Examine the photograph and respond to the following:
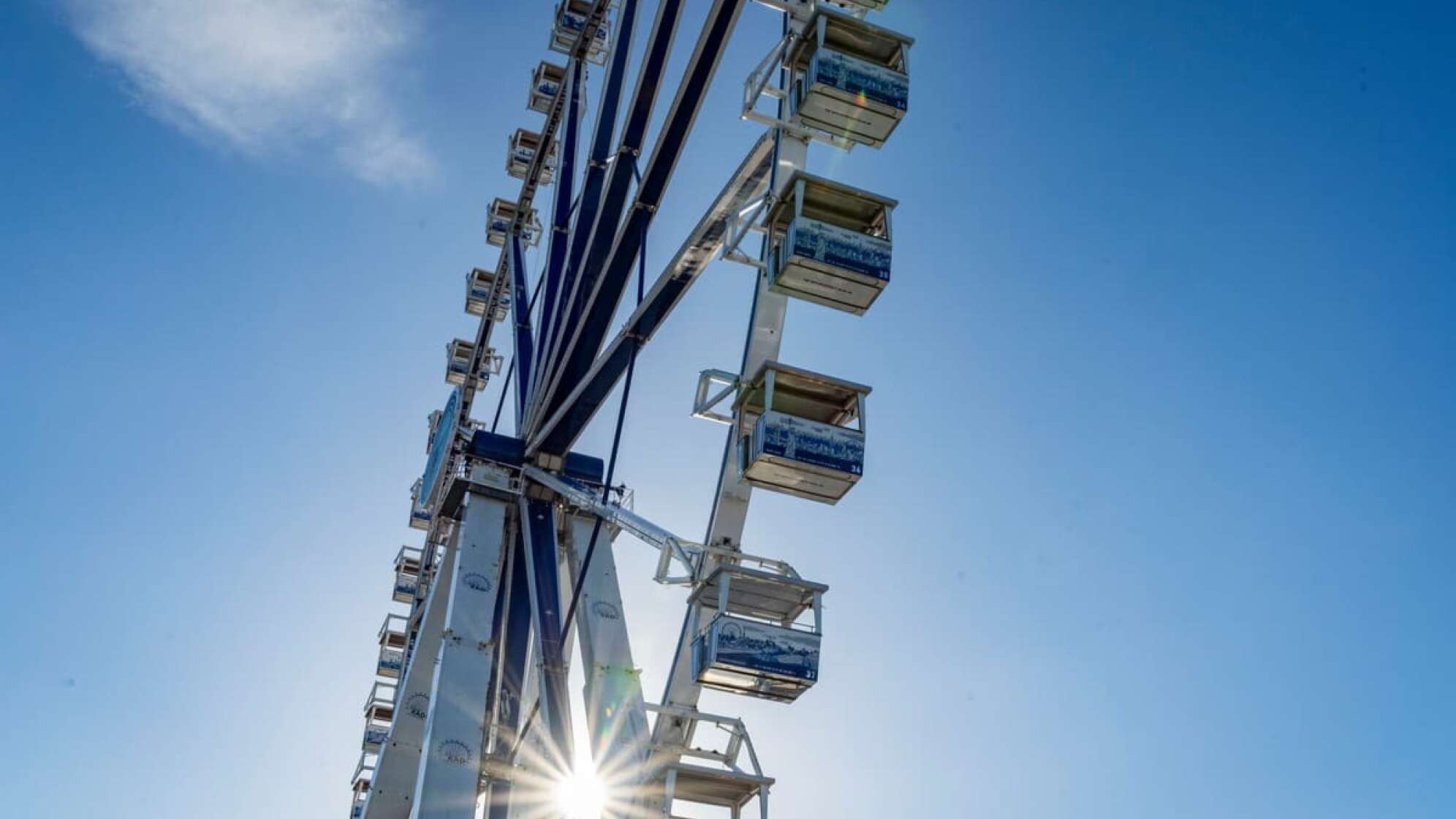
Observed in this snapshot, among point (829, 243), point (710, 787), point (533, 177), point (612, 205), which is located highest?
point (533, 177)

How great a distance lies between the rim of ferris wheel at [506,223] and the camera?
29562mm

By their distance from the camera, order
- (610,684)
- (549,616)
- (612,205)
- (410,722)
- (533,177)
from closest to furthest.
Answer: (610,684)
(612,205)
(549,616)
(410,722)
(533,177)

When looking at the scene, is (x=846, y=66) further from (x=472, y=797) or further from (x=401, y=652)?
(x=401, y=652)

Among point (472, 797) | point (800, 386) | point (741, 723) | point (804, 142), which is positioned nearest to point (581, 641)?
point (472, 797)

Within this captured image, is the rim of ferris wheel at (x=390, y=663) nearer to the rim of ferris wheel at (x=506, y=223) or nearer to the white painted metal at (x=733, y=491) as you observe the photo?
the rim of ferris wheel at (x=506, y=223)

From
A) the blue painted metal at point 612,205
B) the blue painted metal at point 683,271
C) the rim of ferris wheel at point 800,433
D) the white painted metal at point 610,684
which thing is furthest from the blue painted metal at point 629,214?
the rim of ferris wheel at point 800,433

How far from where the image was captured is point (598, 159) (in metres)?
22.0

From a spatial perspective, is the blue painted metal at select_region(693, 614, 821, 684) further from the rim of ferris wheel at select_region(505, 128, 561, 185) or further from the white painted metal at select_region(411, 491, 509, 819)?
the rim of ferris wheel at select_region(505, 128, 561, 185)

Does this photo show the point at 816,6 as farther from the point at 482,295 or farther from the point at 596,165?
the point at 482,295

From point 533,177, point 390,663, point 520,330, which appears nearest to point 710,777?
point 520,330

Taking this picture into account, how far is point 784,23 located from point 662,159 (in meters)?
2.53

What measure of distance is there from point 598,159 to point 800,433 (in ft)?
31.0

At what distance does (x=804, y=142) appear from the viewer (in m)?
14.7

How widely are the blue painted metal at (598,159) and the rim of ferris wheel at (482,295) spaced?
9.19 meters
